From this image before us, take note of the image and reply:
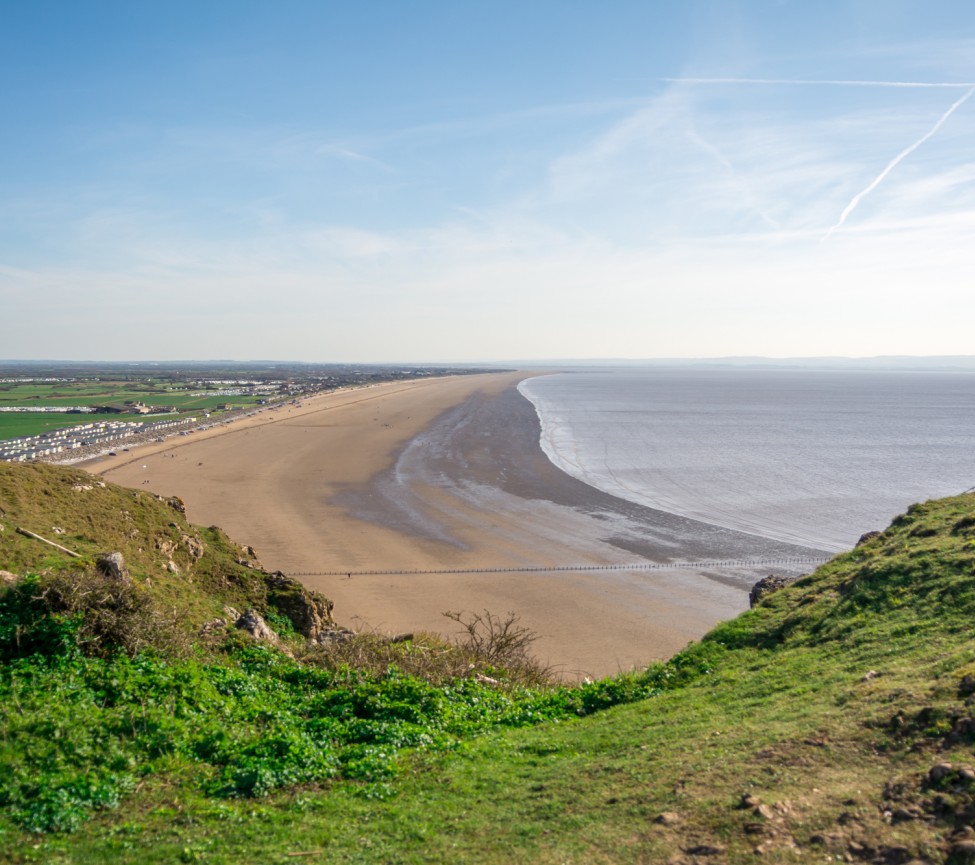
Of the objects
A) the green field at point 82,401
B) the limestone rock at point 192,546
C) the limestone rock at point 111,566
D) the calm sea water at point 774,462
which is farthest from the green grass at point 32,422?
the limestone rock at point 111,566

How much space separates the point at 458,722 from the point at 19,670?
546 centimetres

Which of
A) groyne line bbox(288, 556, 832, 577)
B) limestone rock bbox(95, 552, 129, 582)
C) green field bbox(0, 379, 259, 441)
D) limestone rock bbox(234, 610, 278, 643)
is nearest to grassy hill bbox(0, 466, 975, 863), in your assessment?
limestone rock bbox(95, 552, 129, 582)

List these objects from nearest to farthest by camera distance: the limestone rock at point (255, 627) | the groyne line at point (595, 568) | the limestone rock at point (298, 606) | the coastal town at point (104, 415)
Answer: the limestone rock at point (255, 627), the limestone rock at point (298, 606), the groyne line at point (595, 568), the coastal town at point (104, 415)

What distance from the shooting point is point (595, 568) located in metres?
24.8

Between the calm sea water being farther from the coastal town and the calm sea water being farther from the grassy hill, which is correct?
the coastal town

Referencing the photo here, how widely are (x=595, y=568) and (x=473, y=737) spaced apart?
Result: 15980mm

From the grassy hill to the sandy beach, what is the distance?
5.99 meters

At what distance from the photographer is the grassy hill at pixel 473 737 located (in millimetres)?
6234

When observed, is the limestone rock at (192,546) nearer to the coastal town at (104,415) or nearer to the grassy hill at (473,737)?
the grassy hill at (473,737)

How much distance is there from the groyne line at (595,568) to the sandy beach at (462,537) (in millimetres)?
160

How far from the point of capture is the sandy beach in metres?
19.8

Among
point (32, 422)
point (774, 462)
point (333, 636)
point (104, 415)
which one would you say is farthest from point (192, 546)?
point (104, 415)

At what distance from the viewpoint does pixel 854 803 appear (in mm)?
6090

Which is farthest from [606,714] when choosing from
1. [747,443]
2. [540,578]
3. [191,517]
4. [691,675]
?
[747,443]
